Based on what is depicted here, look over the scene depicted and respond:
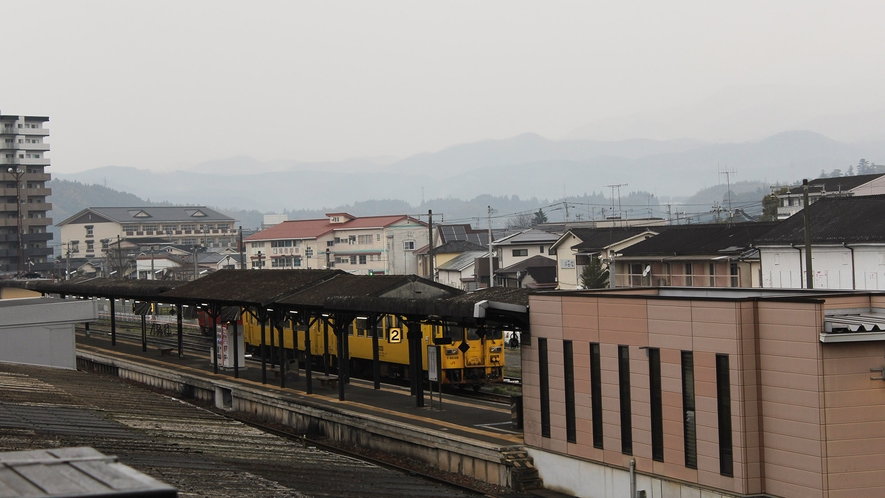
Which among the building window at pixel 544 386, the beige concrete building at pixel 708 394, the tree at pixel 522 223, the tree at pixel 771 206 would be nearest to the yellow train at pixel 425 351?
the building window at pixel 544 386

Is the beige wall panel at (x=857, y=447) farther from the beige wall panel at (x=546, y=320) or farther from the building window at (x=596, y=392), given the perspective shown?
the beige wall panel at (x=546, y=320)

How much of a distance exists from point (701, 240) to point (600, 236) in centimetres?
916

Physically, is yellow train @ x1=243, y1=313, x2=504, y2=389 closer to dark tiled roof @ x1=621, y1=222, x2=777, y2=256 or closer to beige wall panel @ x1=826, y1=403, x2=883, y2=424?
beige wall panel @ x1=826, y1=403, x2=883, y2=424

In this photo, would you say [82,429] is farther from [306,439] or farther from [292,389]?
[292,389]

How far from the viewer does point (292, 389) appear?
24156 mm

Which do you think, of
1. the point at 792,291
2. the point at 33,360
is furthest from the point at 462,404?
the point at 33,360

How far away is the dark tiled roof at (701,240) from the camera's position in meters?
37.8

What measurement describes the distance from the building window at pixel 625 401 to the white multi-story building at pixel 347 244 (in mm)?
53971

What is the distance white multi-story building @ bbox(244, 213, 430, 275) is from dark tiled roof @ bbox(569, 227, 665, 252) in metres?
21.1

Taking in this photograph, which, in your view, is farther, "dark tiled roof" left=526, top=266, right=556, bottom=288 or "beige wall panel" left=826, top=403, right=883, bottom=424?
"dark tiled roof" left=526, top=266, right=556, bottom=288

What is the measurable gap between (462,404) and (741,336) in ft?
33.3

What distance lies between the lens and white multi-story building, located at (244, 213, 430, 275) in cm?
6875

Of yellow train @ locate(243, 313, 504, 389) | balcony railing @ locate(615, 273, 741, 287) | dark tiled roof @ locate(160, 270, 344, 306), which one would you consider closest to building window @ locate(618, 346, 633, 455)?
yellow train @ locate(243, 313, 504, 389)

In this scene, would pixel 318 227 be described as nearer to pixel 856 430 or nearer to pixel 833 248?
pixel 833 248
